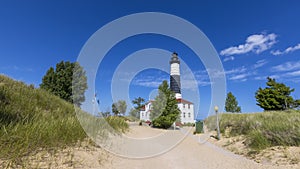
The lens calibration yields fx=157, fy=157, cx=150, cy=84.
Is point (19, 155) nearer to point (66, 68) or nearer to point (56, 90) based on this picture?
point (56, 90)

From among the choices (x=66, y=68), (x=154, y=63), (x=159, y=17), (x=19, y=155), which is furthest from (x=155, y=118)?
(x=66, y=68)

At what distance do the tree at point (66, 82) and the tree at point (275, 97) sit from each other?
2856cm

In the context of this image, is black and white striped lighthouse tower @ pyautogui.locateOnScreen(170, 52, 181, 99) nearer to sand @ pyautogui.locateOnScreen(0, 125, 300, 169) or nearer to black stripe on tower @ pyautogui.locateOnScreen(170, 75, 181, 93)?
black stripe on tower @ pyautogui.locateOnScreen(170, 75, 181, 93)

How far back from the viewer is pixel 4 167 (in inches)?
91.4

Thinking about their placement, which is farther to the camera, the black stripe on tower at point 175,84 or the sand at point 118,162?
the black stripe on tower at point 175,84

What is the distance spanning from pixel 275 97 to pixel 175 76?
53.5 feet

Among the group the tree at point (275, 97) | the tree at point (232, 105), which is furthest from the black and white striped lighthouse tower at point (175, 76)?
the tree at point (275, 97)

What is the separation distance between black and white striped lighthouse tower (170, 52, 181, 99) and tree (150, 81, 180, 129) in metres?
12.3

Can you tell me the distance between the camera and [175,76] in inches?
1248

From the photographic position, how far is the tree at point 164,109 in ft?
52.6

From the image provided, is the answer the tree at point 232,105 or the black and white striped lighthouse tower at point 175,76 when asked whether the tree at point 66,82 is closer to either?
the black and white striped lighthouse tower at point 175,76

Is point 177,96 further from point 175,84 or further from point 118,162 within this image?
point 118,162

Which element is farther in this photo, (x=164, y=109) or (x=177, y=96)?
(x=177, y=96)

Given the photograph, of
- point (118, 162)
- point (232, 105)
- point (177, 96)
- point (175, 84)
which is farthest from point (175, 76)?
point (118, 162)
